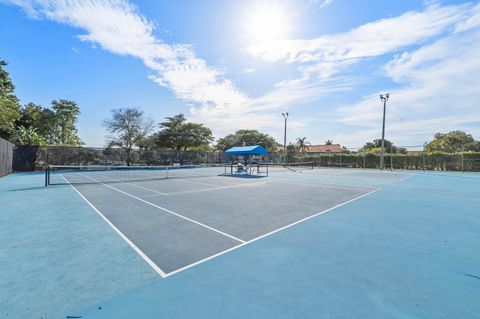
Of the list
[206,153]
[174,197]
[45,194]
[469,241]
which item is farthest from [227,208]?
A: [206,153]

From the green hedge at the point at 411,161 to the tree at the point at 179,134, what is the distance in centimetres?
2293

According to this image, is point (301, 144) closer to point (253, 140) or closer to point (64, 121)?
point (253, 140)

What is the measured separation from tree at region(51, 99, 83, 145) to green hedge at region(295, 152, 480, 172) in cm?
4616

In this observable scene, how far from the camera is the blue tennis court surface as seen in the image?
2.69 m

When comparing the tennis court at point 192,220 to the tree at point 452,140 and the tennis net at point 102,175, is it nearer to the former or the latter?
the tennis net at point 102,175

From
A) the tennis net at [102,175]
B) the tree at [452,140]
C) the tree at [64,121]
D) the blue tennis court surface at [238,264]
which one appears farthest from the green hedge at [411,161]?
the tree at [64,121]

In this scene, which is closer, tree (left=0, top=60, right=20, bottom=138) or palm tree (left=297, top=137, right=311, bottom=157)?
tree (left=0, top=60, right=20, bottom=138)

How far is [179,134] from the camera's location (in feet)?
142

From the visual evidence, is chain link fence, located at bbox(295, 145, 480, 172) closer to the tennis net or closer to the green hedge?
the green hedge

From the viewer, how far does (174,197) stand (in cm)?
983

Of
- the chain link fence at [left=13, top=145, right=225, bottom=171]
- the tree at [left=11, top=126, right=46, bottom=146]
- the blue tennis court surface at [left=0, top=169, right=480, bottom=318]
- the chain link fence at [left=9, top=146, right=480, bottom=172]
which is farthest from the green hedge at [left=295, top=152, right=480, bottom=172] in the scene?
the tree at [left=11, top=126, right=46, bottom=146]

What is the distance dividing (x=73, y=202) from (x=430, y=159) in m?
38.7

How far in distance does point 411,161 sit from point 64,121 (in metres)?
57.9

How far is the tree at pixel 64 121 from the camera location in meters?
Result: 40.7
